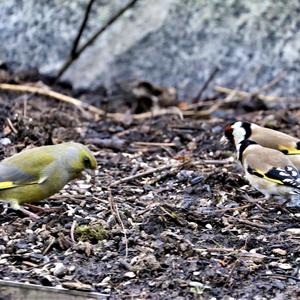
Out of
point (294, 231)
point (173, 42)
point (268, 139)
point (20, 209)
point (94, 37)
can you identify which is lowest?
point (294, 231)

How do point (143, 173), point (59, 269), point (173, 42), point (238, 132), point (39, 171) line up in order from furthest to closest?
1. point (173, 42)
2. point (238, 132)
3. point (143, 173)
4. point (39, 171)
5. point (59, 269)

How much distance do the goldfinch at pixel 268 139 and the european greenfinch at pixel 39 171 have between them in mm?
1386

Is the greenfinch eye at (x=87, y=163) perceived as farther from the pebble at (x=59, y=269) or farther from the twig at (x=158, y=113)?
the twig at (x=158, y=113)

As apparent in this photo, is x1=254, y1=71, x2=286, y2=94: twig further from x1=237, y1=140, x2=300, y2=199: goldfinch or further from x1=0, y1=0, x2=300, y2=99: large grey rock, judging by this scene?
x1=237, y1=140, x2=300, y2=199: goldfinch

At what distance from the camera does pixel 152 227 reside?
4.62m

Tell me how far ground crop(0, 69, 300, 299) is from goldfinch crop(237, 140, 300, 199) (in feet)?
0.36

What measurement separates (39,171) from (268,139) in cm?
174

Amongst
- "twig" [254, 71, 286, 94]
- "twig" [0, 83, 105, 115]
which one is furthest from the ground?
"twig" [254, 71, 286, 94]

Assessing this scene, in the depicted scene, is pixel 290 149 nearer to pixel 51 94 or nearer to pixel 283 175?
pixel 283 175

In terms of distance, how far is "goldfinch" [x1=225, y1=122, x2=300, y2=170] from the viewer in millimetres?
5695

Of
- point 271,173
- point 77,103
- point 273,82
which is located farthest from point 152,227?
point 273,82

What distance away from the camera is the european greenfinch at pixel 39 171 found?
15.7 feet

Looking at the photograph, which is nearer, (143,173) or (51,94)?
(143,173)

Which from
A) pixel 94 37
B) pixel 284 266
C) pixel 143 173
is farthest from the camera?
pixel 94 37
